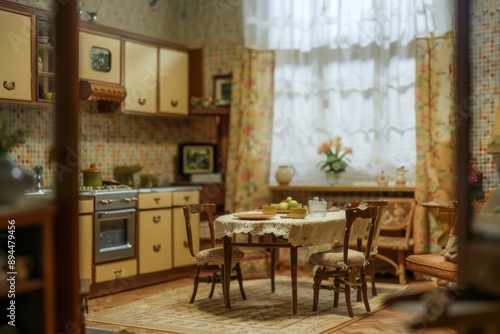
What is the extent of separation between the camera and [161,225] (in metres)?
7.05

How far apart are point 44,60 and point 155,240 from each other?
2.00 meters

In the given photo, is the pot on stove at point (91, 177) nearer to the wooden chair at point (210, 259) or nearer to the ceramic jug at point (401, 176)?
the wooden chair at point (210, 259)

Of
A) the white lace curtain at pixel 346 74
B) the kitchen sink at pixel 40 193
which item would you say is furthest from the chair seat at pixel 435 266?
the kitchen sink at pixel 40 193

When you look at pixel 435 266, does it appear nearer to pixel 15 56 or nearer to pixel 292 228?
pixel 292 228

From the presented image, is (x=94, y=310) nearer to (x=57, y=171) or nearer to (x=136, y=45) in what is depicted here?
(x=136, y=45)

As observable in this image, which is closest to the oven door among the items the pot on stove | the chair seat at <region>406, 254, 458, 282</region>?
the pot on stove

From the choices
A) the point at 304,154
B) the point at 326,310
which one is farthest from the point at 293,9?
the point at 326,310

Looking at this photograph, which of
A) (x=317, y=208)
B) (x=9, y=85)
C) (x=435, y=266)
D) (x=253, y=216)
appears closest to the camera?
(x=435, y=266)

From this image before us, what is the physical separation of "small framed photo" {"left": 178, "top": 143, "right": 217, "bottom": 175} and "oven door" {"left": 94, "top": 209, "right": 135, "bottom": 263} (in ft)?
4.83

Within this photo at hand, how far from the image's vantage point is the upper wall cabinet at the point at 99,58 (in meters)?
6.48

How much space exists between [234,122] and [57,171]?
526cm

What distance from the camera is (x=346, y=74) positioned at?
761 cm

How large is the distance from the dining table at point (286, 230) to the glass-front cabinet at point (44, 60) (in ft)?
6.47

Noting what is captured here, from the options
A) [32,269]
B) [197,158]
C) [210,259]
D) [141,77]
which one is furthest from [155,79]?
[32,269]
